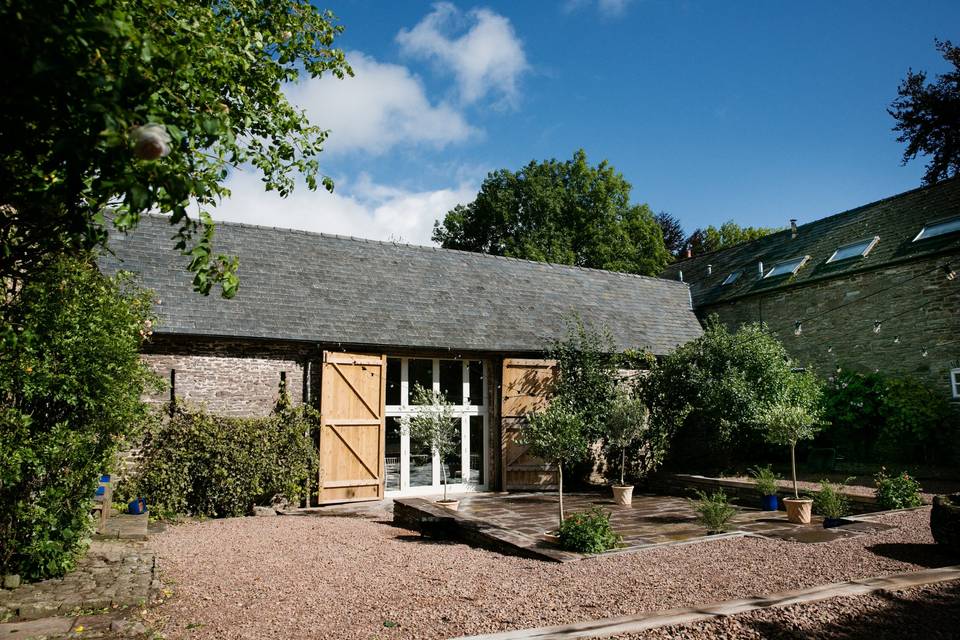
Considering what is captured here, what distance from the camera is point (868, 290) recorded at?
1543 cm

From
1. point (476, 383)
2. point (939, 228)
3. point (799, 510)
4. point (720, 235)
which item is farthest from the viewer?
point (720, 235)

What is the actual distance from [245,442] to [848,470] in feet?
42.7

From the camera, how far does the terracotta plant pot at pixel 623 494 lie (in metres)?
11.6

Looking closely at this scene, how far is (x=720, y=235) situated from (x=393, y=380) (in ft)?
107

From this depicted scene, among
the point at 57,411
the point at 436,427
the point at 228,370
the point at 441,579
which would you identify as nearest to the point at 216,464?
the point at 228,370

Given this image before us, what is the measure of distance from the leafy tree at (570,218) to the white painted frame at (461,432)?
19542 millimetres

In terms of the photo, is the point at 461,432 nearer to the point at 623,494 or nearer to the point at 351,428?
the point at 351,428

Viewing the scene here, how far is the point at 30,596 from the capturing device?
5.27 metres

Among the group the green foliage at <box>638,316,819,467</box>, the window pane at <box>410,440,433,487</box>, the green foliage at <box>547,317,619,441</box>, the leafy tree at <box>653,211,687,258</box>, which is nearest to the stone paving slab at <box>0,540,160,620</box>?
the window pane at <box>410,440,433,487</box>

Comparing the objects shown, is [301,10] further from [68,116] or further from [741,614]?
[741,614]

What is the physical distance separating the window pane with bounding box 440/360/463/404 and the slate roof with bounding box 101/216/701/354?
1.82 ft

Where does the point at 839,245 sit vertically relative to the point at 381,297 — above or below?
above

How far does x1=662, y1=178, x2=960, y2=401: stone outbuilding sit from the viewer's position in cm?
1402

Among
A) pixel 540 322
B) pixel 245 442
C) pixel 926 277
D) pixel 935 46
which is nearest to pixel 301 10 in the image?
pixel 245 442
